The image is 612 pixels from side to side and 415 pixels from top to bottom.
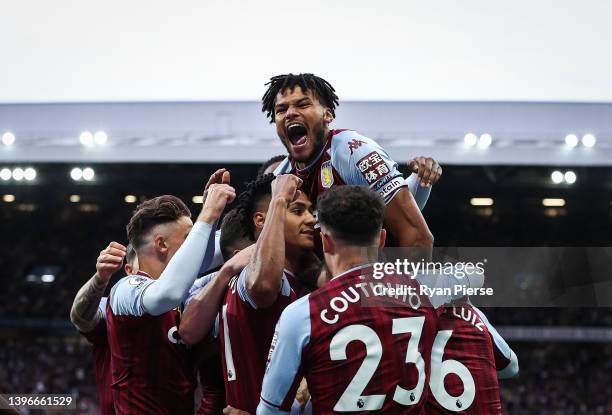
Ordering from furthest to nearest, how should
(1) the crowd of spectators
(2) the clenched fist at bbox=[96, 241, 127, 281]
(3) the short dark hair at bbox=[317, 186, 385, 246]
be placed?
(1) the crowd of spectators, (2) the clenched fist at bbox=[96, 241, 127, 281], (3) the short dark hair at bbox=[317, 186, 385, 246]

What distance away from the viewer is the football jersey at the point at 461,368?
3117 millimetres

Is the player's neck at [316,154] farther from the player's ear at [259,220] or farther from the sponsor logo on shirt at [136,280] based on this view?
the sponsor logo on shirt at [136,280]

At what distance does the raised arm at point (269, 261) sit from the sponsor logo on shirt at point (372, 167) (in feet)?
1.67

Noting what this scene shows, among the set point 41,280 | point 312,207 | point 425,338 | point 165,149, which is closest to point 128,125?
point 165,149

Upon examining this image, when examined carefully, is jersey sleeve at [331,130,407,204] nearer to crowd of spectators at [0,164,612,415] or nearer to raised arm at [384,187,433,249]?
raised arm at [384,187,433,249]

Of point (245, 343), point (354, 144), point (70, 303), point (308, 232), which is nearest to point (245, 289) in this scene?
point (245, 343)

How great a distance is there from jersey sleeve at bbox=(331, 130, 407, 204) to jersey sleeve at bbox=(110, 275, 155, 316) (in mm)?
1028

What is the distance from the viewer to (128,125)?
15.9m

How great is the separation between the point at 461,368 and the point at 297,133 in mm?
1342

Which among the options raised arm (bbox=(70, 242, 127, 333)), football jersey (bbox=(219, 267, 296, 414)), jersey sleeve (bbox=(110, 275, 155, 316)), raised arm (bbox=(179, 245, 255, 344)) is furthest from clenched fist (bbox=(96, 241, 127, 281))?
football jersey (bbox=(219, 267, 296, 414))

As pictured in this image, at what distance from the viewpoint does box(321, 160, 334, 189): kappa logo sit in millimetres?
3670

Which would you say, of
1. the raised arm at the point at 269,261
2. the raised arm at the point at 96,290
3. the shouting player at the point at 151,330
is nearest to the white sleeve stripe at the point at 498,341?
the raised arm at the point at 269,261
